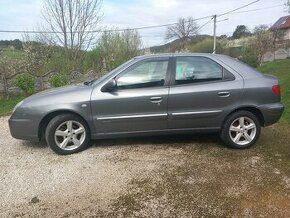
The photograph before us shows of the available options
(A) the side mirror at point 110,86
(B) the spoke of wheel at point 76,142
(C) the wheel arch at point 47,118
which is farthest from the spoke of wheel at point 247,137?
(B) the spoke of wheel at point 76,142

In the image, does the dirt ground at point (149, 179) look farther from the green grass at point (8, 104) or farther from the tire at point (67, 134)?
the green grass at point (8, 104)

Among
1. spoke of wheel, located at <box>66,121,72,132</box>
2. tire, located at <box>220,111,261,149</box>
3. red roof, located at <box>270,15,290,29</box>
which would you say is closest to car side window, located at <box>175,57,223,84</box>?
tire, located at <box>220,111,261,149</box>

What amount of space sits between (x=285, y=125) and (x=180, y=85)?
269 cm

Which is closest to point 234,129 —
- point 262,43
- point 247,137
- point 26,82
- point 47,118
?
point 247,137

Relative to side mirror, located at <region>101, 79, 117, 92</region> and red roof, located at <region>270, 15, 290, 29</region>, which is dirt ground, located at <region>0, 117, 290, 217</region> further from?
red roof, located at <region>270, 15, 290, 29</region>

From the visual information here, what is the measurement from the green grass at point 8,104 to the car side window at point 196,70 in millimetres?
5792

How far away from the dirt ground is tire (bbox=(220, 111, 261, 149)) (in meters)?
0.15

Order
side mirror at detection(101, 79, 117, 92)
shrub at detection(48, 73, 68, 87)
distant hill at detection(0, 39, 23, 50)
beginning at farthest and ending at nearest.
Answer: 1. distant hill at detection(0, 39, 23, 50)
2. shrub at detection(48, 73, 68, 87)
3. side mirror at detection(101, 79, 117, 92)

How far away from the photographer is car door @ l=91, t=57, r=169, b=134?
4.57 metres

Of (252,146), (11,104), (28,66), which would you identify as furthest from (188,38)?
(252,146)

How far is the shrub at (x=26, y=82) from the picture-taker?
420 inches

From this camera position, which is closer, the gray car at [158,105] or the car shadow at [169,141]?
the gray car at [158,105]

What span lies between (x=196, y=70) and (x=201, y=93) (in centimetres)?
38

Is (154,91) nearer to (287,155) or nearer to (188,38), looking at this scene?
(287,155)
